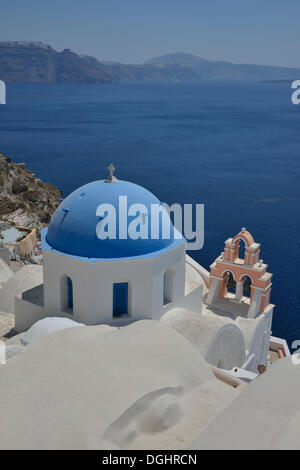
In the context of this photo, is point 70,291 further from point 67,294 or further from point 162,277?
point 162,277

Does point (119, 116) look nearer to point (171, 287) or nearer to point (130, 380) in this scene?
point (171, 287)

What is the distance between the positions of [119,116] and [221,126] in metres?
27.5

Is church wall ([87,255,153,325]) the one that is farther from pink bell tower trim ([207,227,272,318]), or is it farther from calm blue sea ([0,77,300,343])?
calm blue sea ([0,77,300,343])

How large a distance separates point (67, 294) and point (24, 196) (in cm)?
3371

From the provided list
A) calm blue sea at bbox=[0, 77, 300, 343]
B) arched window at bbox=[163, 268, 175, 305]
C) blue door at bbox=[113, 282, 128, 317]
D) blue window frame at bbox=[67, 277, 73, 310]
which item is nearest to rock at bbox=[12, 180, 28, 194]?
calm blue sea at bbox=[0, 77, 300, 343]

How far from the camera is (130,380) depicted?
5836mm

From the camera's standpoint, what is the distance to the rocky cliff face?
39219 millimetres

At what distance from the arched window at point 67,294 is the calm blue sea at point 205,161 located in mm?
15618

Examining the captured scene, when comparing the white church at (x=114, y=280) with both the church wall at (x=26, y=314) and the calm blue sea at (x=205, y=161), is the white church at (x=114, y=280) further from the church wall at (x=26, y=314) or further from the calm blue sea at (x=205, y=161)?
the calm blue sea at (x=205, y=161)

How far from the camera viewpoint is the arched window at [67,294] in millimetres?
12023

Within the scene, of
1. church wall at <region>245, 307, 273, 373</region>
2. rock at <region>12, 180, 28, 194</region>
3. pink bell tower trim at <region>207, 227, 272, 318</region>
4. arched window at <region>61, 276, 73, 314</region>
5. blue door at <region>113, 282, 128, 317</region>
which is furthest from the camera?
rock at <region>12, 180, 28, 194</region>

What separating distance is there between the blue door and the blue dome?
851 millimetres

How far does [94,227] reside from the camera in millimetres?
11250
